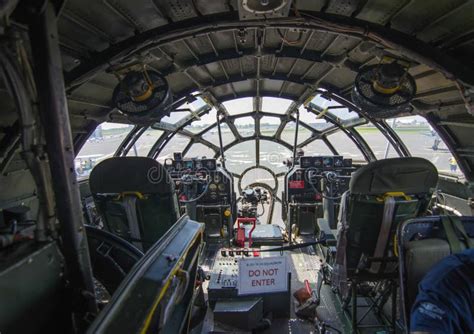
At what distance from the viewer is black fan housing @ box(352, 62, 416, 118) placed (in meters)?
2.98

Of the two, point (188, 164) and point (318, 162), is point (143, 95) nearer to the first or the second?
point (188, 164)

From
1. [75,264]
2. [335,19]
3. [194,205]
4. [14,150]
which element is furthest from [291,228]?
[75,264]

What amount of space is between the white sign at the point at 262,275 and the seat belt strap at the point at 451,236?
1.36m

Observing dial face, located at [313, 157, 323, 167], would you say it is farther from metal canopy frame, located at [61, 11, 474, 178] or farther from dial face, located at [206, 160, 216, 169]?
dial face, located at [206, 160, 216, 169]

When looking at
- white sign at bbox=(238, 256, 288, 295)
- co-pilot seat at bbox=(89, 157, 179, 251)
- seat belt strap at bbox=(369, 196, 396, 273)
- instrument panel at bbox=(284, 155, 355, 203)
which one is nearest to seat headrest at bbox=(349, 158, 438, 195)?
seat belt strap at bbox=(369, 196, 396, 273)

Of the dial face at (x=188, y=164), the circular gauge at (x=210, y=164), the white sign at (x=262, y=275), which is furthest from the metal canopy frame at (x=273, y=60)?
the white sign at (x=262, y=275)

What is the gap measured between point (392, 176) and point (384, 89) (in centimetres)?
100

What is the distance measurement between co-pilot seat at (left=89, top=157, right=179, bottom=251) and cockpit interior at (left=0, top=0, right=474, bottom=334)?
0.7 inches

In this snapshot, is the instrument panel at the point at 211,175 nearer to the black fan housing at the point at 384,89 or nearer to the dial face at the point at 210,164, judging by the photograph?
the dial face at the point at 210,164

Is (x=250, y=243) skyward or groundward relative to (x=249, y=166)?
groundward

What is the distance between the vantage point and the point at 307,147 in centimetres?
862

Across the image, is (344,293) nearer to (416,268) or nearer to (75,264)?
(416,268)

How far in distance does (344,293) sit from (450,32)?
2927mm

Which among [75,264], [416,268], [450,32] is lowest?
[416,268]
